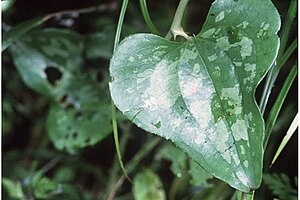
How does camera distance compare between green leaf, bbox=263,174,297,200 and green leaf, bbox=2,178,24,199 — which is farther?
green leaf, bbox=2,178,24,199

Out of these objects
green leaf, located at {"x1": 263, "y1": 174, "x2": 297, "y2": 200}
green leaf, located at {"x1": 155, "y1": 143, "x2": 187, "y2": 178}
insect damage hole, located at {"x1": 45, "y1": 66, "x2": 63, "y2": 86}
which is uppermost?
insect damage hole, located at {"x1": 45, "y1": 66, "x2": 63, "y2": 86}

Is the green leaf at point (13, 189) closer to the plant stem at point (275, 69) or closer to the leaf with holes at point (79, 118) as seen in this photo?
the leaf with holes at point (79, 118)

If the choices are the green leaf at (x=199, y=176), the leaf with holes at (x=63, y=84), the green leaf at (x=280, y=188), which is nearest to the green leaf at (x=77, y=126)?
the leaf with holes at (x=63, y=84)

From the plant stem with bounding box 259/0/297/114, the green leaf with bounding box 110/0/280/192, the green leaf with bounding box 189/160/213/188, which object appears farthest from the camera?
the green leaf with bounding box 189/160/213/188

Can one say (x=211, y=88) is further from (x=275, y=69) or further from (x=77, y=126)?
(x=77, y=126)

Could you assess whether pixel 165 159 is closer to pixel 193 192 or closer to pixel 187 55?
pixel 193 192

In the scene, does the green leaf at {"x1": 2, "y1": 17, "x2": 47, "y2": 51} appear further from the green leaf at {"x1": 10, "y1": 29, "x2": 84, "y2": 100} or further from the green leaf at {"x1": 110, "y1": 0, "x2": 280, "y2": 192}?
the green leaf at {"x1": 110, "y1": 0, "x2": 280, "y2": 192}

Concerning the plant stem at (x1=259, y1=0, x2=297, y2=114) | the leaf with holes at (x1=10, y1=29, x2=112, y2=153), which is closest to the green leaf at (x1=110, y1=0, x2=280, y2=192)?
the plant stem at (x1=259, y1=0, x2=297, y2=114)
